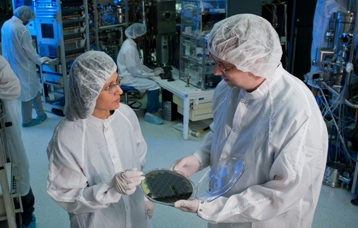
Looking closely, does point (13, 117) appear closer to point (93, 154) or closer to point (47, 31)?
point (93, 154)

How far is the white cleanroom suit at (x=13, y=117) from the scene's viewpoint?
221 centimetres

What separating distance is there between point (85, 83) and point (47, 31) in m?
3.39

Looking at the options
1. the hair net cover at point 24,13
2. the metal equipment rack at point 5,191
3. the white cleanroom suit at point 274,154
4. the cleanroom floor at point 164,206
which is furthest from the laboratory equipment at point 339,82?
the hair net cover at point 24,13

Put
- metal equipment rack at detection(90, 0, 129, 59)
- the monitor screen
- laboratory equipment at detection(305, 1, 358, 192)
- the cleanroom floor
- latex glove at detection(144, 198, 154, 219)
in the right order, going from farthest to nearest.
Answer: metal equipment rack at detection(90, 0, 129, 59), the monitor screen, laboratory equipment at detection(305, 1, 358, 192), the cleanroom floor, latex glove at detection(144, 198, 154, 219)

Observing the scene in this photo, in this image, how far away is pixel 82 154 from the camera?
1.47 m

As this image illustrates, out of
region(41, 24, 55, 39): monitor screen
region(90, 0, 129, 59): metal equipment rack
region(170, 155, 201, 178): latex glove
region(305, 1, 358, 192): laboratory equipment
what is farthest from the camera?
region(90, 0, 129, 59): metal equipment rack

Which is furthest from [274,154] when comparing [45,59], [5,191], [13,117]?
[45,59]

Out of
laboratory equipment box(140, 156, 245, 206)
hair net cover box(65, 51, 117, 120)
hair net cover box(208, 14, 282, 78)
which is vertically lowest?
laboratory equipment box(140, 156, 245, 206)

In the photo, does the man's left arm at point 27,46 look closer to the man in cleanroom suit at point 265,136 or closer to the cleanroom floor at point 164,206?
the cleanroom floor at point 164,206

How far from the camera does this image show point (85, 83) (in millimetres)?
1445

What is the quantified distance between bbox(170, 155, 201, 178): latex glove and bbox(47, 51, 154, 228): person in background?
9.2 inches

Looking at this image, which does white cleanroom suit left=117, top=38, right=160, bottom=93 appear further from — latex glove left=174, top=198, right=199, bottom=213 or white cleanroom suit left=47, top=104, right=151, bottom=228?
latex glove left=174, top=198, right=199, bottom=213

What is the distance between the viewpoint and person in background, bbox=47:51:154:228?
1394mm

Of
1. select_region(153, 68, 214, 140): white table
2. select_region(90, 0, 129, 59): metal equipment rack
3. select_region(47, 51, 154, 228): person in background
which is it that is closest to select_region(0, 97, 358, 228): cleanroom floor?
select_region(153, 68, 214, 140): white table
